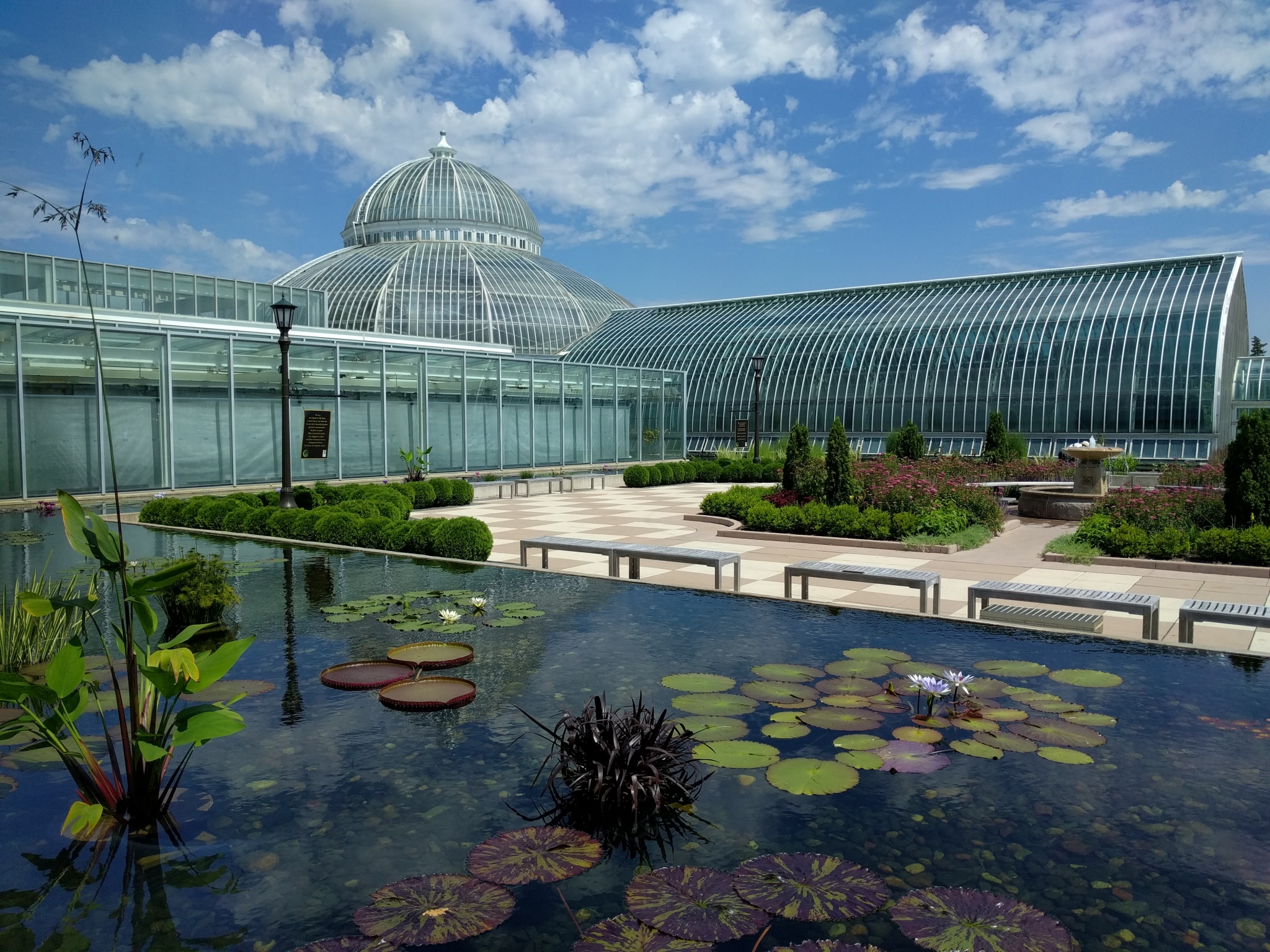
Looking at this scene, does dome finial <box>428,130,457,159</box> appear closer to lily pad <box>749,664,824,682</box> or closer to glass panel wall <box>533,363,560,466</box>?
glass panel wall <box>533,363,560,466</box>

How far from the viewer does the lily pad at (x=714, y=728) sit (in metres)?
5.32

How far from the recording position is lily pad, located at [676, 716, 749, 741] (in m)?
5.32

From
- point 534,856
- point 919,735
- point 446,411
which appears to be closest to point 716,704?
point 919,735

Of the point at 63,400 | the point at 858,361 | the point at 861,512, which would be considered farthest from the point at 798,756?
the point at 858,361

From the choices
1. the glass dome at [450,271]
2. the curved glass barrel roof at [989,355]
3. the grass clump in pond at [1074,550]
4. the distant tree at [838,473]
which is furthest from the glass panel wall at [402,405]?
the curved glass barrel roof at [989,355]

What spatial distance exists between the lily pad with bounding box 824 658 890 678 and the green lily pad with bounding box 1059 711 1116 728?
130cm

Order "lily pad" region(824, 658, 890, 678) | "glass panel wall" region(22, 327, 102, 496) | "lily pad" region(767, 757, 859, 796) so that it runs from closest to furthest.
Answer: "lily pad" region(767, 757, 859, 796) < "lily pad" region(824, 658, 890, 678) < "glass panel wall" region(22, 327, 102, 496)

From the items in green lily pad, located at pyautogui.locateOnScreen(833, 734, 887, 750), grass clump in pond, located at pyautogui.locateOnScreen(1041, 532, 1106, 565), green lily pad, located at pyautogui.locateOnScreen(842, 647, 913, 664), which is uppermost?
grass clump in pond, located at pyautogui.locateOnScreen(1041, 532, 1106, 565)

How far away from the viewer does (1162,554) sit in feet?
42.3

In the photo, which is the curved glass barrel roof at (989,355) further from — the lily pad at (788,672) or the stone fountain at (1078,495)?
the lily pad at (788,672)

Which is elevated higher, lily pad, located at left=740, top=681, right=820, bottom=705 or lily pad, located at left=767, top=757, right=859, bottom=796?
lily pad, located at left=740, top=681, right=820, bottom=705

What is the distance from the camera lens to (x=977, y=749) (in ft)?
17.0

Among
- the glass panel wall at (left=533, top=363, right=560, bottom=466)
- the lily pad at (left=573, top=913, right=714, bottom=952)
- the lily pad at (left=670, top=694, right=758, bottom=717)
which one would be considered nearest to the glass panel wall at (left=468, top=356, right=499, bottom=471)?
the glass panel wall at (left=533, top=363, right=560, bottom=466)

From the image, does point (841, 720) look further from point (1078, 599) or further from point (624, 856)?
point (1078, 599)
